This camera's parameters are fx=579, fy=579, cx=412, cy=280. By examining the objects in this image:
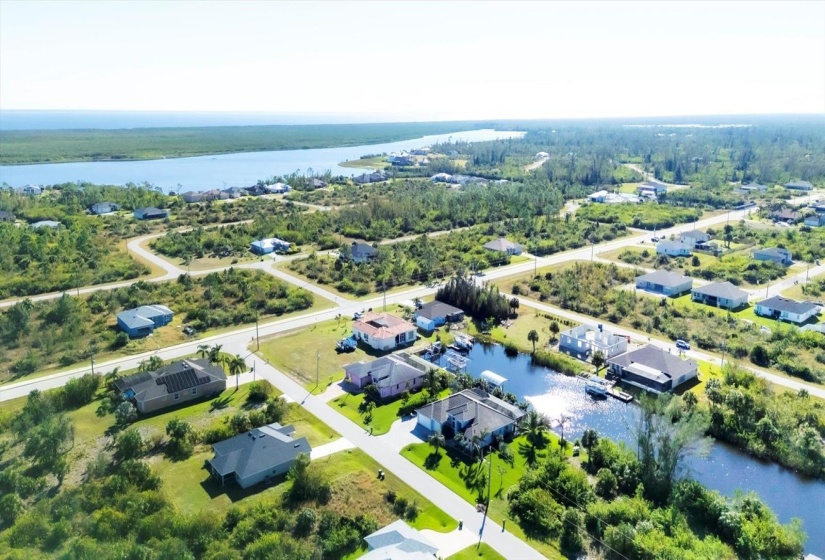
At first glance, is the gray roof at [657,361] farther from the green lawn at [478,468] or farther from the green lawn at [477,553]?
the green lawn at [477,553]

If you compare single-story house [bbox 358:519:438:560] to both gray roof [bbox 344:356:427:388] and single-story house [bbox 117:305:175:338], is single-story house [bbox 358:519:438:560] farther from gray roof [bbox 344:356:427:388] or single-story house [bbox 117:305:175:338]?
single-story house [bbox 117:305:175:338]

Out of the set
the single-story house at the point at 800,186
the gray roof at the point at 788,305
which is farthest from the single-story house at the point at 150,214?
the single-story house at the point at 800,186

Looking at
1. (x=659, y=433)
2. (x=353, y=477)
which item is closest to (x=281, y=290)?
(x=353, y=477)

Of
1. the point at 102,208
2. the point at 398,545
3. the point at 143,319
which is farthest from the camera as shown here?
the point at 102,208

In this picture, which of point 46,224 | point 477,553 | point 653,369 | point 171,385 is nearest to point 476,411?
point 477,553

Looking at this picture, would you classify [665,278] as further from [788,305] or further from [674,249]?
[674,249]

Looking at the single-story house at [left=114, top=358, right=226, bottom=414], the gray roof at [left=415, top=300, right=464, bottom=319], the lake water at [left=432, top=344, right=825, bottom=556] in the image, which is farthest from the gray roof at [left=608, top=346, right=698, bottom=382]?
the single-story house at [left=114, top=358, right=226, bottom=414]
